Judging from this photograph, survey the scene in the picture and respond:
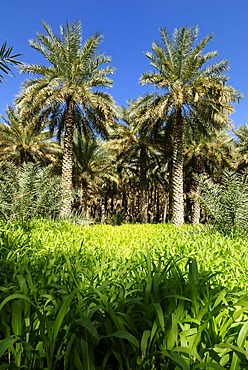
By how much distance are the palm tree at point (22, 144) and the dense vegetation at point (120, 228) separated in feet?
0.32

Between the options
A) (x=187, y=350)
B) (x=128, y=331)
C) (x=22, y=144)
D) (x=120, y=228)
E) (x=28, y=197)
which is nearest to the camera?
(x=187, y=350)

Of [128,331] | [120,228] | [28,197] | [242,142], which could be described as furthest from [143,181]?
[128,331]

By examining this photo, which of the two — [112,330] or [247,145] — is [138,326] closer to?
[112,330]

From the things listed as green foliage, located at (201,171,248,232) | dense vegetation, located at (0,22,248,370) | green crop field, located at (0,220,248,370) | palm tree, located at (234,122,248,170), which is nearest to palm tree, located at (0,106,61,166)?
dense vegetation, located at (0,22,248,370)

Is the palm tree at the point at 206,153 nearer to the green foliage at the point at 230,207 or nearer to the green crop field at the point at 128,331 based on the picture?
the green foliage at the point at 230,207

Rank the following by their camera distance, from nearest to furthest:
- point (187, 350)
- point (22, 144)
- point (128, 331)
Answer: point (187, 350) < point (128, 331) < point (22, 144)

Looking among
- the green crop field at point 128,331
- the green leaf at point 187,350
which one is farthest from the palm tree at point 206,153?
the green leaf at point 187,350

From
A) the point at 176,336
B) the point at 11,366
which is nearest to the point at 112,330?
the point at 176,336

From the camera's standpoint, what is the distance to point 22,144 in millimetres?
23891

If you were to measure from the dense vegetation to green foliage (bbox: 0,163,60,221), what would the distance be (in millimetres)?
46

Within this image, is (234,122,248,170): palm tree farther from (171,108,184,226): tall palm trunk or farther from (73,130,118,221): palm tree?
(171,108,184,226): tall palm trunk

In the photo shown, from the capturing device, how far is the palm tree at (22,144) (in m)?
23.2

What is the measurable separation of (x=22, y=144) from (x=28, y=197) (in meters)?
14.9

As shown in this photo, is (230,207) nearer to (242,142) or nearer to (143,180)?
(143,180)
